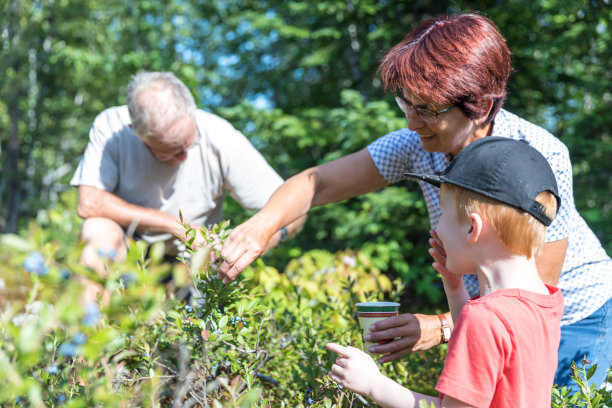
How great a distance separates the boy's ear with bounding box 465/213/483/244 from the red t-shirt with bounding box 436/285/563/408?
0.13 meters

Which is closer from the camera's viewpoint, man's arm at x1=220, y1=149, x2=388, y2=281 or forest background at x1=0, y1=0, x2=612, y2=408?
forest background at x1=0, y1=0, x2=612, y2=408

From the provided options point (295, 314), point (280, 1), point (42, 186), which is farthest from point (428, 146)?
point (42, 186)

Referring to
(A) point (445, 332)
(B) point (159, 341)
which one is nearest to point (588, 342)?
(A) point (445, 332)

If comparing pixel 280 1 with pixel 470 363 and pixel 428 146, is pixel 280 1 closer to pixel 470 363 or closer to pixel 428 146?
pixel 428 146

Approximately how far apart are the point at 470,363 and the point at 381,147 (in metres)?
1.18

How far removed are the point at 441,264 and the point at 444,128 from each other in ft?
1.52

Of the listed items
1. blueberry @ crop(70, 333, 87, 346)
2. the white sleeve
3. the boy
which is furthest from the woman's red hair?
the white sleeve

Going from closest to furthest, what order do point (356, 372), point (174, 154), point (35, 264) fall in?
1. point (35, 264)
2. point (356, 372)
3. point (174, 154)

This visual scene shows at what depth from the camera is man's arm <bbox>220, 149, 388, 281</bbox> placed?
5.54ft

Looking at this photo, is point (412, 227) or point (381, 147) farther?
point (412, 227)

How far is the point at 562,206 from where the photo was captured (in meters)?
1.71

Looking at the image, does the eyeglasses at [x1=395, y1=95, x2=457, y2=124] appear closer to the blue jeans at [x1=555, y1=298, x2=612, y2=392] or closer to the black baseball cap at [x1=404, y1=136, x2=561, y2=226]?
the black baseball cap at [x1=404, y1=136, x2=561, y2=226]

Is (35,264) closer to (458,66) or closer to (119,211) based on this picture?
(458,66)

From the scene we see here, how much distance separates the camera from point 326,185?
221cm
